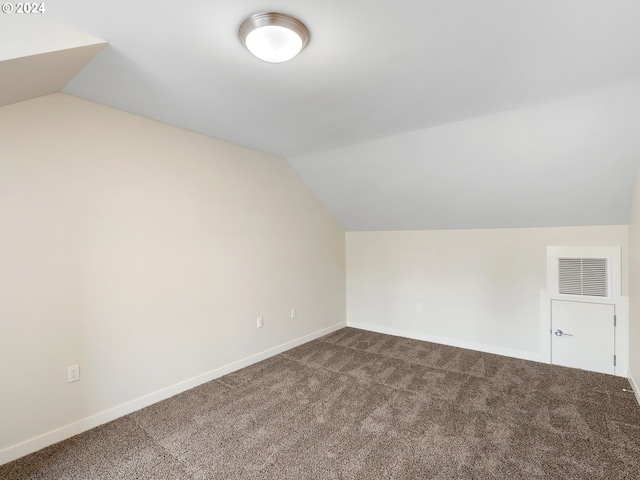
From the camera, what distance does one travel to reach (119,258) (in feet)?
8.11

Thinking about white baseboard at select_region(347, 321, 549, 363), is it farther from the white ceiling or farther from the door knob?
the white ceiling

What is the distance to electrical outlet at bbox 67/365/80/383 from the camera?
221cm


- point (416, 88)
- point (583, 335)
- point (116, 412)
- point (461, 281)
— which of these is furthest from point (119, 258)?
point (583, 335)

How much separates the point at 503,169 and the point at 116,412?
3.86 m

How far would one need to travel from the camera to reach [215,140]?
3160mm

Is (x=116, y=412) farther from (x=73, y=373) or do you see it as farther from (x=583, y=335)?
(x=583, y=335)

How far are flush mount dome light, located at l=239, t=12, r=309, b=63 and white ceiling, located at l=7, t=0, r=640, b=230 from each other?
0.05 meters

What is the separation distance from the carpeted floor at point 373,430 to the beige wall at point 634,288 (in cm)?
26

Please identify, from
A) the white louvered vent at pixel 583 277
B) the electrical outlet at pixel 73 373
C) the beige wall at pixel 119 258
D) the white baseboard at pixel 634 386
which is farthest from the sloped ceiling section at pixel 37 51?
the white baseboard at pixel 634 386

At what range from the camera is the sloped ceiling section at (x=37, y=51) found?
4.60 feet

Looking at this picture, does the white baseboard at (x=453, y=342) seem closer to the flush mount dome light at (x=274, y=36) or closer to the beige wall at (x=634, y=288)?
the beige wall at (x=634, y=288)

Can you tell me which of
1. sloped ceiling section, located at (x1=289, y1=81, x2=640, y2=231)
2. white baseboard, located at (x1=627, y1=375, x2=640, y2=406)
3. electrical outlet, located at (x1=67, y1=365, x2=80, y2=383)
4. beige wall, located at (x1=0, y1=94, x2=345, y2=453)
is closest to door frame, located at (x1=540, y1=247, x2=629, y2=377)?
white baseboard, located at (x1=627, y1=375, x2=640, y2=406)

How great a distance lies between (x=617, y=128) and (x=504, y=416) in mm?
2264

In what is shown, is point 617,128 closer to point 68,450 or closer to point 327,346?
point 327,346
